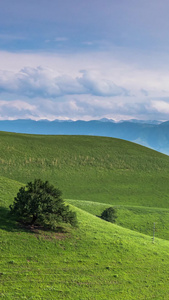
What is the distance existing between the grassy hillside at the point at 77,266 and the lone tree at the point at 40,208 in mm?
1586

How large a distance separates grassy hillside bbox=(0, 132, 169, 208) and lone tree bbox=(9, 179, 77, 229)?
50.1m

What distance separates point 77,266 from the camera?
2816 cm

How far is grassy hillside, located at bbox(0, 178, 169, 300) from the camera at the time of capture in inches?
955

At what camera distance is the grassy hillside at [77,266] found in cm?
2425

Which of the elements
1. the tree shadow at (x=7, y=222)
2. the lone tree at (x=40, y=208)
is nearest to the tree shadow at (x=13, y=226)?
the tree shadow at (x=7, y=222)

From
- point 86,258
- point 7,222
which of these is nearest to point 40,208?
point 7,222

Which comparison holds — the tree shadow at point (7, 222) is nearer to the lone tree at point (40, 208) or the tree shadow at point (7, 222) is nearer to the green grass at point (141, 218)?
the lone tree at point (40, 208)

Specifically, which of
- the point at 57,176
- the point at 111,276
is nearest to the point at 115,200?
the point at 57,176

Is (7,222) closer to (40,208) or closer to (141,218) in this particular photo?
(40,208)

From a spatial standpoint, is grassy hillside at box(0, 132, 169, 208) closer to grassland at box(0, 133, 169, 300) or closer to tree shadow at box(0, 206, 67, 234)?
grassland at box(0, 133, 169, 300)

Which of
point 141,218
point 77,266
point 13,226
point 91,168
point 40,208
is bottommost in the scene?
point 77,266

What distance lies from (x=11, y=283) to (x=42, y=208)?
1028 centimetres

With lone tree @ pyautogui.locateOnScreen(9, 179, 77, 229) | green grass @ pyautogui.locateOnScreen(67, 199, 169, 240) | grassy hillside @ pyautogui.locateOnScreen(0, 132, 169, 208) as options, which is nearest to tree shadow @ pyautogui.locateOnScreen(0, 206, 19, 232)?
lone tree @ pyautogui.locateOnScreen(9, 179, 77, 229)

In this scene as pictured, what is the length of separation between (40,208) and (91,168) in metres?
79.0
